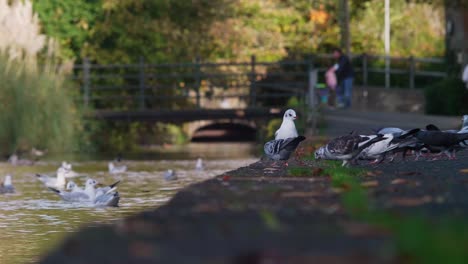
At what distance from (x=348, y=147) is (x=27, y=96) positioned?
1986 centimetres

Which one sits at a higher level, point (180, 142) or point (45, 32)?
point (45, 32)

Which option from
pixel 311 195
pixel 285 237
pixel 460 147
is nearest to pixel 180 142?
pixel 460 147

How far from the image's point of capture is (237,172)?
13.0 metres

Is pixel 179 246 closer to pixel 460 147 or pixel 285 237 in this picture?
pixel 285 237

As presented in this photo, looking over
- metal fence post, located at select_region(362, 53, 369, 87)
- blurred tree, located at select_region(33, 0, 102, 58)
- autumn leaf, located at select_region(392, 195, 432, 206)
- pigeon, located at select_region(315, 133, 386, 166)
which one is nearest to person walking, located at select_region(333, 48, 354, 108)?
metal fence post, located at select_region(362, 53, 369, 87)

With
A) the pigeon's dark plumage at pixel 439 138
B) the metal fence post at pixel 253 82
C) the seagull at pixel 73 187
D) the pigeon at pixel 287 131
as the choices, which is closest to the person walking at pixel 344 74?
the metal fence post at pixel 253 82

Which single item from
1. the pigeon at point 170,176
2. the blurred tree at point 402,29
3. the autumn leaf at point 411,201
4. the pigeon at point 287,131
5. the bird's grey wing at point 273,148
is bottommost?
the pigeon at point 170,176

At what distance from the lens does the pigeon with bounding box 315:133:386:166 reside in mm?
13453

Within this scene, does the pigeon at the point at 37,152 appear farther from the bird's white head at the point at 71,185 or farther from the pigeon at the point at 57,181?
the bird's white head at the point at 71,185

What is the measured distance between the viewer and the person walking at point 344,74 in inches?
1404

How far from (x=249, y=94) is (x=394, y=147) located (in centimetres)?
2403

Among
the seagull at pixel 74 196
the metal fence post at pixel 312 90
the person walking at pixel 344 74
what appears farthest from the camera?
the person walking at pixel 344 74

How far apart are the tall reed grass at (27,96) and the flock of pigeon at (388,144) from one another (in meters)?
18.3

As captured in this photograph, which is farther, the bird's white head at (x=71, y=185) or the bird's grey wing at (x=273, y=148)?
the bird's white head at (x=71, y=185)
